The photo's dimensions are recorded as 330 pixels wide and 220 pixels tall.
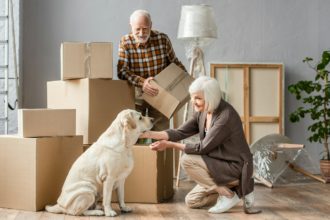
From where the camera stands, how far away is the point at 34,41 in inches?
222

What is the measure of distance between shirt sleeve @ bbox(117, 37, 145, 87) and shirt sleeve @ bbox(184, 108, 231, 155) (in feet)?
2.47

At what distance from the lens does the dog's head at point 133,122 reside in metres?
3.67

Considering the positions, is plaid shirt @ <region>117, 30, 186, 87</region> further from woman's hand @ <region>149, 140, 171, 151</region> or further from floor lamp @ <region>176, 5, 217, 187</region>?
woman's hand @ <region>149, 140, 171, 151</region>

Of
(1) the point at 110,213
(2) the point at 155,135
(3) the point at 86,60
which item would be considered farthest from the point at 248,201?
(3) the point at 86,60

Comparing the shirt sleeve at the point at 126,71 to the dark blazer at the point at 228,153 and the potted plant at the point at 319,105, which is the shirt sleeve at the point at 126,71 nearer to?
the dark blazer at the point at 228,153

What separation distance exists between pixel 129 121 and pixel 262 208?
113 cm

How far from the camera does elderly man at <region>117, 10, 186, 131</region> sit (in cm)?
435

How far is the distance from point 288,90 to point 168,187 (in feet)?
6.70

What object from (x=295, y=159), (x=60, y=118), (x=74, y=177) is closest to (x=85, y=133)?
(x=60, y=118)

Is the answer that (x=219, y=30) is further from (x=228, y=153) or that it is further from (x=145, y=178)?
(x=228, y=153)

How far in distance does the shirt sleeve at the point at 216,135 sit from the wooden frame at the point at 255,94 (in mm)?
2120

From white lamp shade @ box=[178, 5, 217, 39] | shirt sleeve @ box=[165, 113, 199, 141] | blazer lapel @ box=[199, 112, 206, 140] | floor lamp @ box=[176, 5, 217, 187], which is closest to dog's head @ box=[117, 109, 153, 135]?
shirt sleeve @ box=[165, 113, 199, 141]

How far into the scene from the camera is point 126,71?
14.3 ft

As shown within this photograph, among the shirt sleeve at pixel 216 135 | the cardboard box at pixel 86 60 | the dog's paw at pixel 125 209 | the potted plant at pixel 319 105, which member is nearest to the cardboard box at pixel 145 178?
the dog's paw at pixel 125 209
